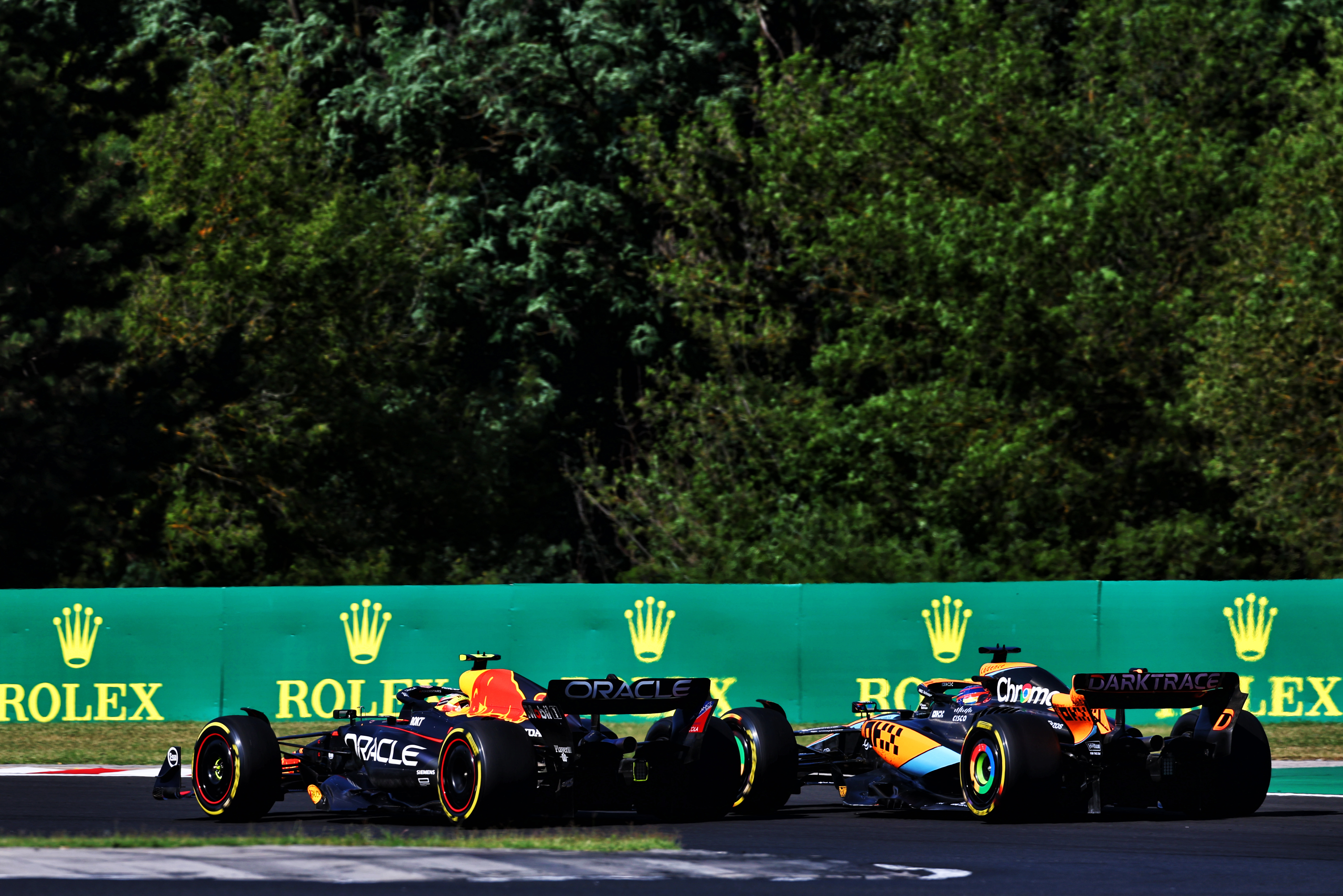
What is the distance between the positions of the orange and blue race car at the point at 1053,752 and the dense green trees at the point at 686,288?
53.8 feet

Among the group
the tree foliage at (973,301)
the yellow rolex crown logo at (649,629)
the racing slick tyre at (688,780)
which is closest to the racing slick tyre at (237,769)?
the racing slick tyre at (688,780)

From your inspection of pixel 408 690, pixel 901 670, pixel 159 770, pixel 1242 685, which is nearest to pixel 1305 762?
pixel 1242 685

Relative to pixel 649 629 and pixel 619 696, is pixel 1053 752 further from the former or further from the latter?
pixel 649 629

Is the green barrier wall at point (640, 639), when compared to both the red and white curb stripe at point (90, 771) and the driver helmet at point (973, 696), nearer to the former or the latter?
the red and white curb stripe at point (90, 771)

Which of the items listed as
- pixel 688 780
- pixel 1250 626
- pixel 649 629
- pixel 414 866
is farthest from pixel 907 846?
pixel 1250 626

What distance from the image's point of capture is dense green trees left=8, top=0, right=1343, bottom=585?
32.3 metres

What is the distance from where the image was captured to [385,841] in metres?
12.5

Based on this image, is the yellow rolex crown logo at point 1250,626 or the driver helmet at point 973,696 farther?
the yellow rolex crown logo at point 1250,626

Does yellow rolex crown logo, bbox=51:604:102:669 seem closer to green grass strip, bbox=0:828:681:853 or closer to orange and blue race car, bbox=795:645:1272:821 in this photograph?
green grass strip, bbox=0:828:681:853

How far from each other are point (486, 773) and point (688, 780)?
173 centimetres

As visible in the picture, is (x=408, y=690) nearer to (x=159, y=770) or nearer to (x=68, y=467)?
(x=159, y=770)

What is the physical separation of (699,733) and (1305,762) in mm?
8555

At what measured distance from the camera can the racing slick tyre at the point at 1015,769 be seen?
13.9 meters

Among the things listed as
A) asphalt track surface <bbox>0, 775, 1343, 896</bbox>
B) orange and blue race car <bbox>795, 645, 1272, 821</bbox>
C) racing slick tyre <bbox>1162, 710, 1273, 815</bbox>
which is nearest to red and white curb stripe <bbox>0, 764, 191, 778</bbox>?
asphalt track surface <bbox>0, 775, 1343, 896</bbox>
